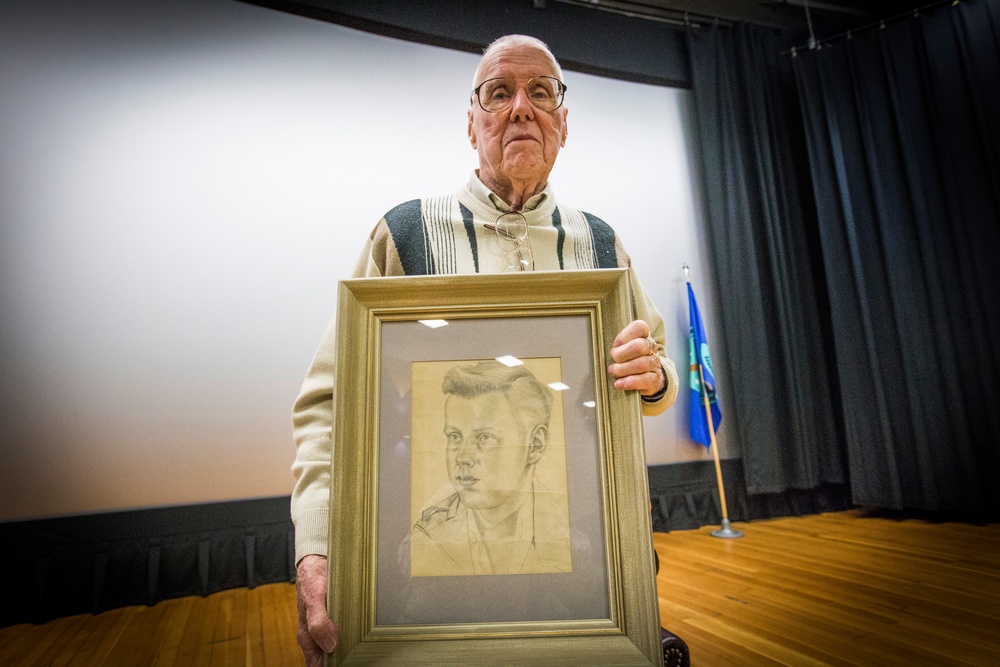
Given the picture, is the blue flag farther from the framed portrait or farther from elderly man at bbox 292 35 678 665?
the framed portrait

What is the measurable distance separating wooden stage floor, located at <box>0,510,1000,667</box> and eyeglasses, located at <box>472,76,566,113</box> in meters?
1.45

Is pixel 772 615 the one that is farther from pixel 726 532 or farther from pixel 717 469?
pixel 717 469

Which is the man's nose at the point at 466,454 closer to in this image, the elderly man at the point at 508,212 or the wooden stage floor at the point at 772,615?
the elderly man at the point at 508,212

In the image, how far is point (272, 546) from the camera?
2.38 metres

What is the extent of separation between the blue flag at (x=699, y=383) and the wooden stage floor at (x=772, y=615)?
709 mm

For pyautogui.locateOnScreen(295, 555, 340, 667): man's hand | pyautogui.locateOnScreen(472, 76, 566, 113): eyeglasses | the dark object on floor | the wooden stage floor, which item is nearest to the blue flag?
the wooden stage floor

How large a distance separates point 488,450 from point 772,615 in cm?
161

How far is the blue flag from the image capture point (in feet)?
9.98

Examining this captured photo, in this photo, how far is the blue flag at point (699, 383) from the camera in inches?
120

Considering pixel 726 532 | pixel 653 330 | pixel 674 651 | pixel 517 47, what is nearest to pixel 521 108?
pixel 517 47

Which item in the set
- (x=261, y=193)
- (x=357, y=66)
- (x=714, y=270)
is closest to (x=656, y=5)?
(x=714, y=270)

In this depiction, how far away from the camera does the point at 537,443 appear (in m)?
0.52

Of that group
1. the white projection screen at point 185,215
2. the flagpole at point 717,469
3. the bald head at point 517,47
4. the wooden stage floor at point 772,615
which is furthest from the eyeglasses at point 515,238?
the flagpole at point 717,469

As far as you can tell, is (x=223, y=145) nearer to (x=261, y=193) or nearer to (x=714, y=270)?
(x=261, y=193)
